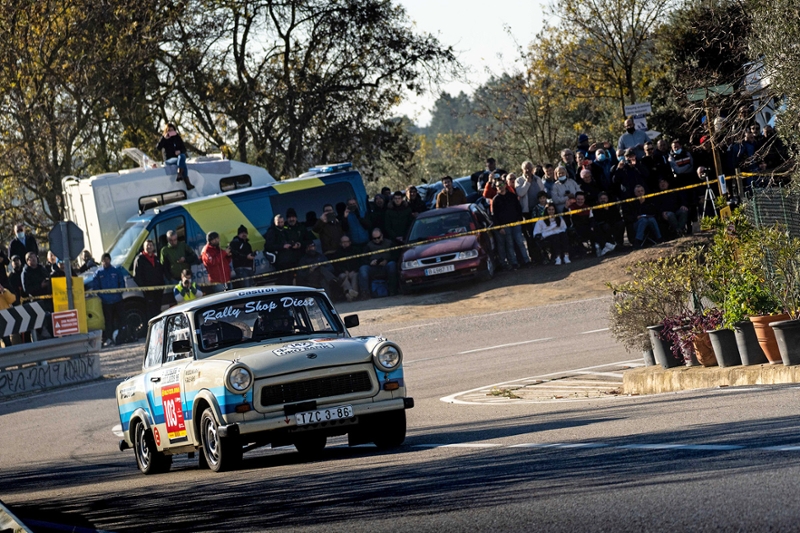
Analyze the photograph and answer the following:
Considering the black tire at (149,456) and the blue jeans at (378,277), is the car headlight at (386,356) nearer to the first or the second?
the black tire at (149,456)

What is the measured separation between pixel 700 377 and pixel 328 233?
16.2 meters

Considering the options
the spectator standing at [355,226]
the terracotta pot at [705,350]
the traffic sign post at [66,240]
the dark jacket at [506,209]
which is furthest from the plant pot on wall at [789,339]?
the spectator standing at [355,226]

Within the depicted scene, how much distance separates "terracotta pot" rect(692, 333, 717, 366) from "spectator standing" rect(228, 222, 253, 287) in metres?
15.6

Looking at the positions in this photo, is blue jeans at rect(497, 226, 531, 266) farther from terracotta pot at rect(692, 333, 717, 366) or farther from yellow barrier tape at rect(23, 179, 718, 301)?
terracotta pot at rect(692, 333, 717, 366)

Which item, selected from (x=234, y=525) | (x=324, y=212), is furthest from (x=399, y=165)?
(x=234, y=525)

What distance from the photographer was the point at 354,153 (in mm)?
43938

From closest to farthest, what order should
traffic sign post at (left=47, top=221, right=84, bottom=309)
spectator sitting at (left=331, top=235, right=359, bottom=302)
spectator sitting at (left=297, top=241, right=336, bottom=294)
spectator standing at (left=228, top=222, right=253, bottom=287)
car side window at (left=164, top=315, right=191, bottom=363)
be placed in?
1. car side window at (left=164, top=315, right=191, bottom=363)
2. traffic sign post at (left=47, top=221, right=84, bottom=309)
3. spectator standing at (left=228, top=222, right=253, bottom=287)
4. spectator sitting at (left=297, top=241, right=336, bottom=294)
5. spectator sitting at (left=331, top=235, right=359, bottom=302)

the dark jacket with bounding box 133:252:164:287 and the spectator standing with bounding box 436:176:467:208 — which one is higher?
the spectator standing with bounding box 436:176:467:208

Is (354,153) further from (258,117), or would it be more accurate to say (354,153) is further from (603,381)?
(603,381)

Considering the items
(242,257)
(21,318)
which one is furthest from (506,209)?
(21,318)

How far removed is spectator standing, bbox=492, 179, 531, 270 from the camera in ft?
92.0

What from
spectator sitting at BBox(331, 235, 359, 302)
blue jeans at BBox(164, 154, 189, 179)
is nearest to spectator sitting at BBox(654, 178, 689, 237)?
spectator sitting at BBox(331, 235, 359, 302)

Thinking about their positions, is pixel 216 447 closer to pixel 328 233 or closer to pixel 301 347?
pixel 301 347

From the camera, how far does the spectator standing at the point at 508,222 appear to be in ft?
92.0
